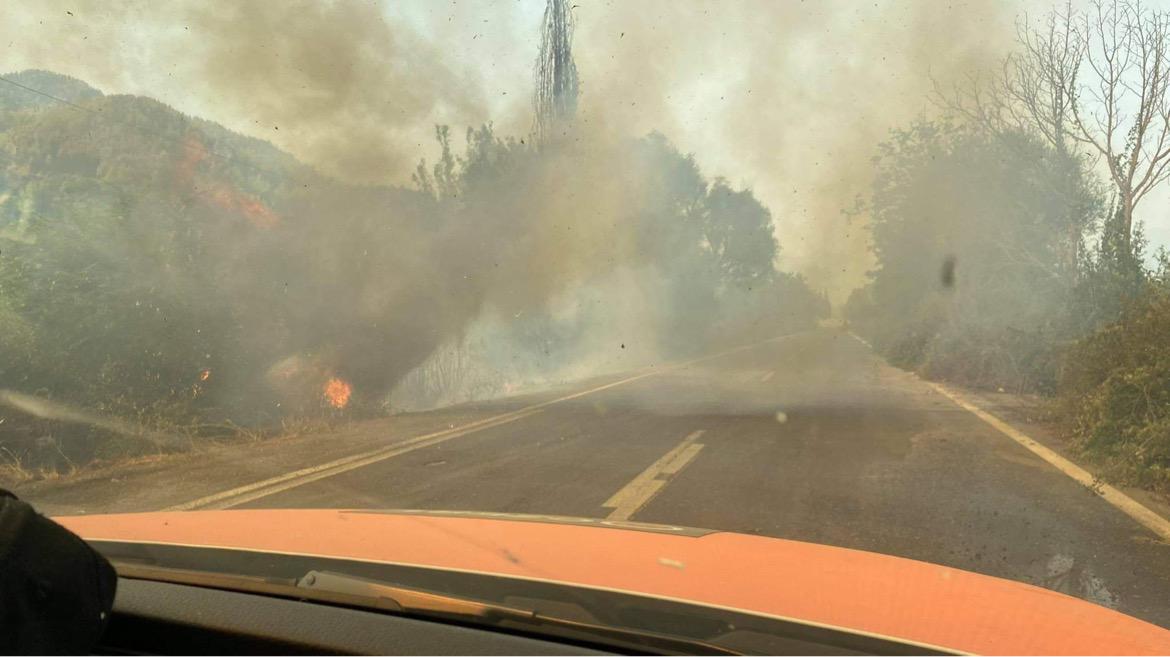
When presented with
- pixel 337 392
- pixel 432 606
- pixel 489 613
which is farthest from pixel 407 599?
pixel 337 392

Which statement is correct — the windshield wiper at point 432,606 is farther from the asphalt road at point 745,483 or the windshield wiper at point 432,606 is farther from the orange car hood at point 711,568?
the asphalt road at point 745,483

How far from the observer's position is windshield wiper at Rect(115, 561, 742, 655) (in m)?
1.67

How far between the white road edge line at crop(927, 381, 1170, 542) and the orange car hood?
136 inches

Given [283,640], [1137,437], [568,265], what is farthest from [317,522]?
[568,265]

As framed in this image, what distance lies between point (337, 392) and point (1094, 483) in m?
10.4

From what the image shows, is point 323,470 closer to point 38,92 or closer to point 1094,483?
point 1094,483

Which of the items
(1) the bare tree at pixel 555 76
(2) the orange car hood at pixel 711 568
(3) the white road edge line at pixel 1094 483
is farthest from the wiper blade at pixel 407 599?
(1) the bare tree at pixel 555 76

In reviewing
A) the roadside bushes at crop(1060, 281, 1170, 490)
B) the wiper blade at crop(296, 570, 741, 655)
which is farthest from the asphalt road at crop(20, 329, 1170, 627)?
the wiper blade at crop(296, 570, 741, 655)

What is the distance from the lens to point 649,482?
6.12 meters

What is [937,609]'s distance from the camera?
1828mm

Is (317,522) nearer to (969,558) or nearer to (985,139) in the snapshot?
(969,558)

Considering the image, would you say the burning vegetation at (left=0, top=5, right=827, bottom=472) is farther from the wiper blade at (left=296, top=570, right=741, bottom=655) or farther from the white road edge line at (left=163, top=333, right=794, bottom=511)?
the wiper blade at (left=296, top=570, right=741, bottom=655)

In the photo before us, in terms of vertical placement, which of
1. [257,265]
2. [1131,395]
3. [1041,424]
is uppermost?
[257,265]

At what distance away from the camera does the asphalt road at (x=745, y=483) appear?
436cm
